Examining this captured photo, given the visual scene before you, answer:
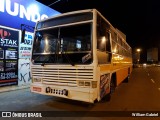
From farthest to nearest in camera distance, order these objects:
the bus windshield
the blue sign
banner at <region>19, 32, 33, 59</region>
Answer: banner at <region>19, 32, 33, 59</region>
the blue sign
the bus windshield

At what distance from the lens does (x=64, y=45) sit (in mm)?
6590

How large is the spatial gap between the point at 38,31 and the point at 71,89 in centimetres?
271

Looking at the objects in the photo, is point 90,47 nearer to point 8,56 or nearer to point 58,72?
point 58,72

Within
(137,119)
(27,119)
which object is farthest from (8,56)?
(137,119)

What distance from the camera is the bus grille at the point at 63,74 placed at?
5.93 m

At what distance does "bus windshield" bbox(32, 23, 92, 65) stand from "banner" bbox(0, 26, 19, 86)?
3437 millimetres

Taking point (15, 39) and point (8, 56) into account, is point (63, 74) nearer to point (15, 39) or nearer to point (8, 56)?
point (8, 56)

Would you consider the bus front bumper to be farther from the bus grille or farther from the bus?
the bus grille

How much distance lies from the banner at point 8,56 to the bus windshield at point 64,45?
11.3 feet

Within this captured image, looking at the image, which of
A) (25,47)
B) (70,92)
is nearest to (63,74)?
(70,92)

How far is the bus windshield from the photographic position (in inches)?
241

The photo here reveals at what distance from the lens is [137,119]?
18.6 feet

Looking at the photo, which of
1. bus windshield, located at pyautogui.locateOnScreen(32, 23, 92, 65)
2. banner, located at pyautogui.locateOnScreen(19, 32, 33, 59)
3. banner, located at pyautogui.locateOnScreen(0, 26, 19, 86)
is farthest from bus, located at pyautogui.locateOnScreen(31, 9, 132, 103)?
banner, located at pyautogui.locateOnScreen(19, 32, 33, 59)

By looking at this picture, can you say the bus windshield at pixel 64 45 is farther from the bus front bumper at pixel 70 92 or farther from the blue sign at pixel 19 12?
the blue sign at pixel 19 12
